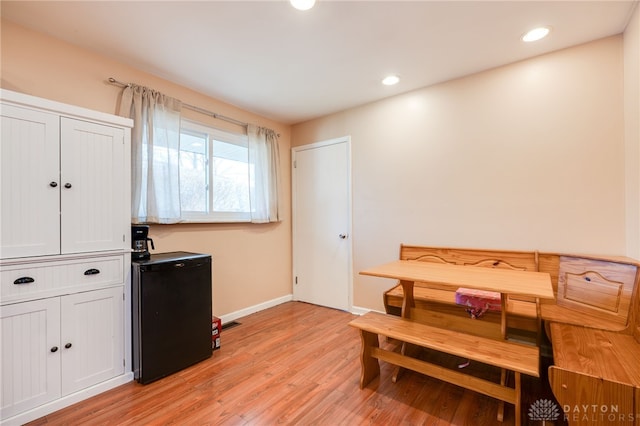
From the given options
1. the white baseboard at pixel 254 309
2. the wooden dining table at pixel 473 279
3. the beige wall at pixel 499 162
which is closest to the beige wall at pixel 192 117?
the white baseboard at pixel 254 309

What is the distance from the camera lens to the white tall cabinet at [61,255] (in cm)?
169

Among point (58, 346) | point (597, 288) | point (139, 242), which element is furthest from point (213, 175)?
point (597, 288)

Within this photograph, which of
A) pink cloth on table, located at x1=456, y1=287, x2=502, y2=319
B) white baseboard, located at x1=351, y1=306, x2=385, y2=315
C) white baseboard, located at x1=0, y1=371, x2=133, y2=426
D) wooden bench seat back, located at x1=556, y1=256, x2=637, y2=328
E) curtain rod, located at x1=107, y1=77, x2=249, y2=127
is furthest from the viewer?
white baseboard, located at x1=351, y1=306, x2=385, y2=315

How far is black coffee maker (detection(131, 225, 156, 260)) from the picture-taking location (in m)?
2.28

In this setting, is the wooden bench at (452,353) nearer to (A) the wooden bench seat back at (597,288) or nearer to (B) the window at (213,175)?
(A) the wooden bench seat back at (597,288)

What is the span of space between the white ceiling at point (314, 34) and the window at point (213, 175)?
0.57 m

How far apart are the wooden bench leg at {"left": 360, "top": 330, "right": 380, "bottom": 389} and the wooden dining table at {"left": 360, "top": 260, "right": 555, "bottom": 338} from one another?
0.33m

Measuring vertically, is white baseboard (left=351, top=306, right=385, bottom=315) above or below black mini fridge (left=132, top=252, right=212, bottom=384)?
below

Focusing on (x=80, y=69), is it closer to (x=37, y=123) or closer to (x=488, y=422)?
(x=37, y=123)

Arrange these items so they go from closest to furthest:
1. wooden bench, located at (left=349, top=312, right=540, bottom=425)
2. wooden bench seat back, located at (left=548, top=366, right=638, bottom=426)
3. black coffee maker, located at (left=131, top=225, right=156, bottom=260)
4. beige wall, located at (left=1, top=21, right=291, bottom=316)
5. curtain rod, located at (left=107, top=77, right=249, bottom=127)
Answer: wooden bench seat back, located at (left=548, top=366, right=638, bottom=426)
wooden bench, located at (left=349, top=312, right=540, bottom=425)
beige wall, located at (left=1, top=21, right=291, bottom=316)
black coffee maker, located at (left=131, top=225, right=156, bottom=260)
curtain rod, located at (left=107, top=77, right=249, bottom=127)

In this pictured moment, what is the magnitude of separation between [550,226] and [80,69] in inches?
159

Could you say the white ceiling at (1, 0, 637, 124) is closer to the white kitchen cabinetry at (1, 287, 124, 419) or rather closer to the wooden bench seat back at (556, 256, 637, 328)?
the wooden bench seat back at (556, 256, 637, 328)

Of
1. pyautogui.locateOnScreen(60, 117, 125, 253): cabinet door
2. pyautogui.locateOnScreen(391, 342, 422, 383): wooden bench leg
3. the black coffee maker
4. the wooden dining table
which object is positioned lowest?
pyautogui.locateOnScreen(391, 342, 422, 383): wooden bench leg

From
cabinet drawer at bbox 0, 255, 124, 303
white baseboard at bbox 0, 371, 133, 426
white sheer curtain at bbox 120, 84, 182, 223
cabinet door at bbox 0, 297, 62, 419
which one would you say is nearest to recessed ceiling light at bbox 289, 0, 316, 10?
white sheer curtain at bbox 120, 84, 182, 223
